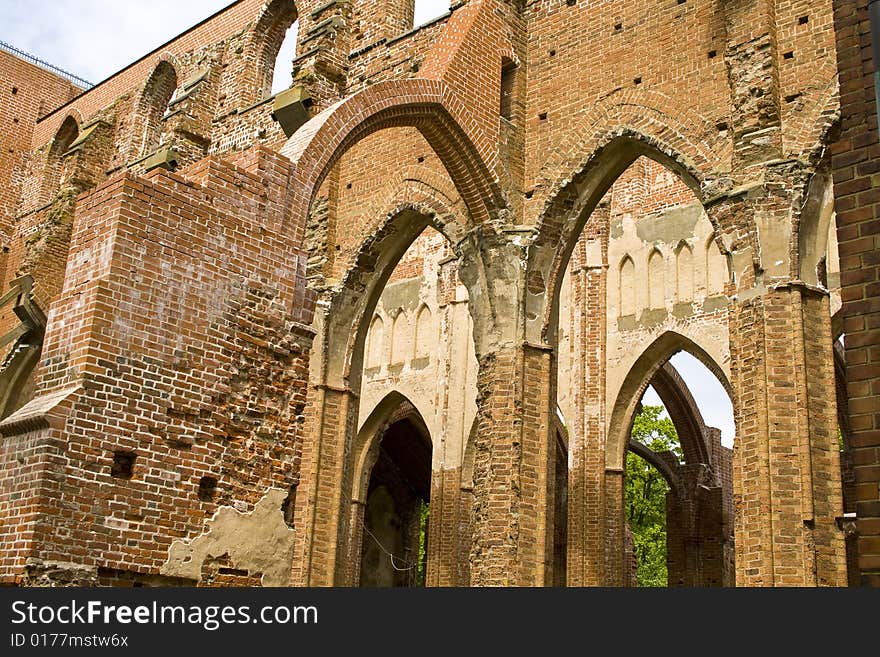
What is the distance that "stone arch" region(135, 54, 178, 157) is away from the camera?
19734 millimetres

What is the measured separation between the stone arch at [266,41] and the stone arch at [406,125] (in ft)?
22.1

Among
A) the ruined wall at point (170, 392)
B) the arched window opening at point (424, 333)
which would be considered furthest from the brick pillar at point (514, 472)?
the arched window opening at point (424, 333)

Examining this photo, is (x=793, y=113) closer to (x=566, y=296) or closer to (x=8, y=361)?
(x=566, y=296)

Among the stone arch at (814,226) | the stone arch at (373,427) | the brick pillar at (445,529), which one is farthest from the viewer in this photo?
the stone arch at (373,427)

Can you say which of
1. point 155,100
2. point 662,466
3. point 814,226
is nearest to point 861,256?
point 814,226

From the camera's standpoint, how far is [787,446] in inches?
338

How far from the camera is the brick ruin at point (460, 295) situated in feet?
21.4

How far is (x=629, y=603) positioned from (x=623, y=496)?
38.7 feet

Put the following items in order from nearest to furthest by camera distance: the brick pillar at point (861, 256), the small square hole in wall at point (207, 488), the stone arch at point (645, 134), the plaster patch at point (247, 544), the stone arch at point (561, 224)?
the brick pillar at point (861, 256) < the plaster patch at point (247, 544) < the small square hole in wall at point (207, 488) < the stone arch at point (645, 134) < the stone arch at point (561, 224)

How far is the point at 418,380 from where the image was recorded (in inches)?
715

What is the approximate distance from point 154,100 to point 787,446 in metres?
15.8

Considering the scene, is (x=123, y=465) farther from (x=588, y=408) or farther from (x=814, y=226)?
(x=588, y=408)

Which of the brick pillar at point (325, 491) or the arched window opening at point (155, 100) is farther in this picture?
the arched window opening at point (155, 100)

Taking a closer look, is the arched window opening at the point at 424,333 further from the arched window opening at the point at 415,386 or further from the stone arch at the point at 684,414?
the stone arch at the point at 684,414
